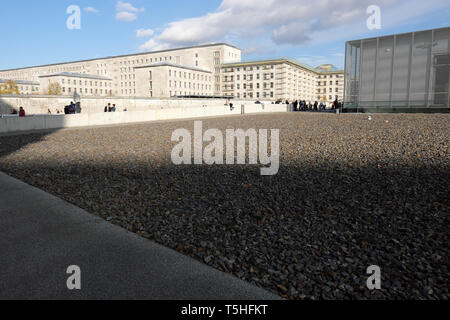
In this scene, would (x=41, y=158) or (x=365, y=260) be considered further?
(x=41, y=158)

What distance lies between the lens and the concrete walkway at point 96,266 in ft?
9.91

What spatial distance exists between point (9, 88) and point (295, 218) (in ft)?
449

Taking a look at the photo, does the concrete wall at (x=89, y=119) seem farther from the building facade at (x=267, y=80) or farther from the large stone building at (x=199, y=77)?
the building facade at (x=267, y=80)

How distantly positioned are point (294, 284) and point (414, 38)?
40.3 metres

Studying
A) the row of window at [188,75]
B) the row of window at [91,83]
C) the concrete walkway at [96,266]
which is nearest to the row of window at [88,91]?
the row of window at [91,83]

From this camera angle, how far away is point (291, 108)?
5884 cm

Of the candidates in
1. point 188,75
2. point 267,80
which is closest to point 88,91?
point 188,75

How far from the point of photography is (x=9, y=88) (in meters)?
113

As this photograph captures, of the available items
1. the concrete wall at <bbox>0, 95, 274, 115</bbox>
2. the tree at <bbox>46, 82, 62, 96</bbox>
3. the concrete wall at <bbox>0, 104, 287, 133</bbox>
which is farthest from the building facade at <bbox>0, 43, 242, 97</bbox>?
the concrete wall at <bbox>0, 104, 287, 133</bbox>

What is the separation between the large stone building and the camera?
111 meters

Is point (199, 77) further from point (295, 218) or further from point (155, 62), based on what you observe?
point (295, 218)

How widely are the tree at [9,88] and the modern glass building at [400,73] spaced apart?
4523 inches

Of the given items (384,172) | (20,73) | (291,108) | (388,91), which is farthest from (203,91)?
(384,172)

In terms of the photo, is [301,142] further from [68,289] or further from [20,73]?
[20,73]
